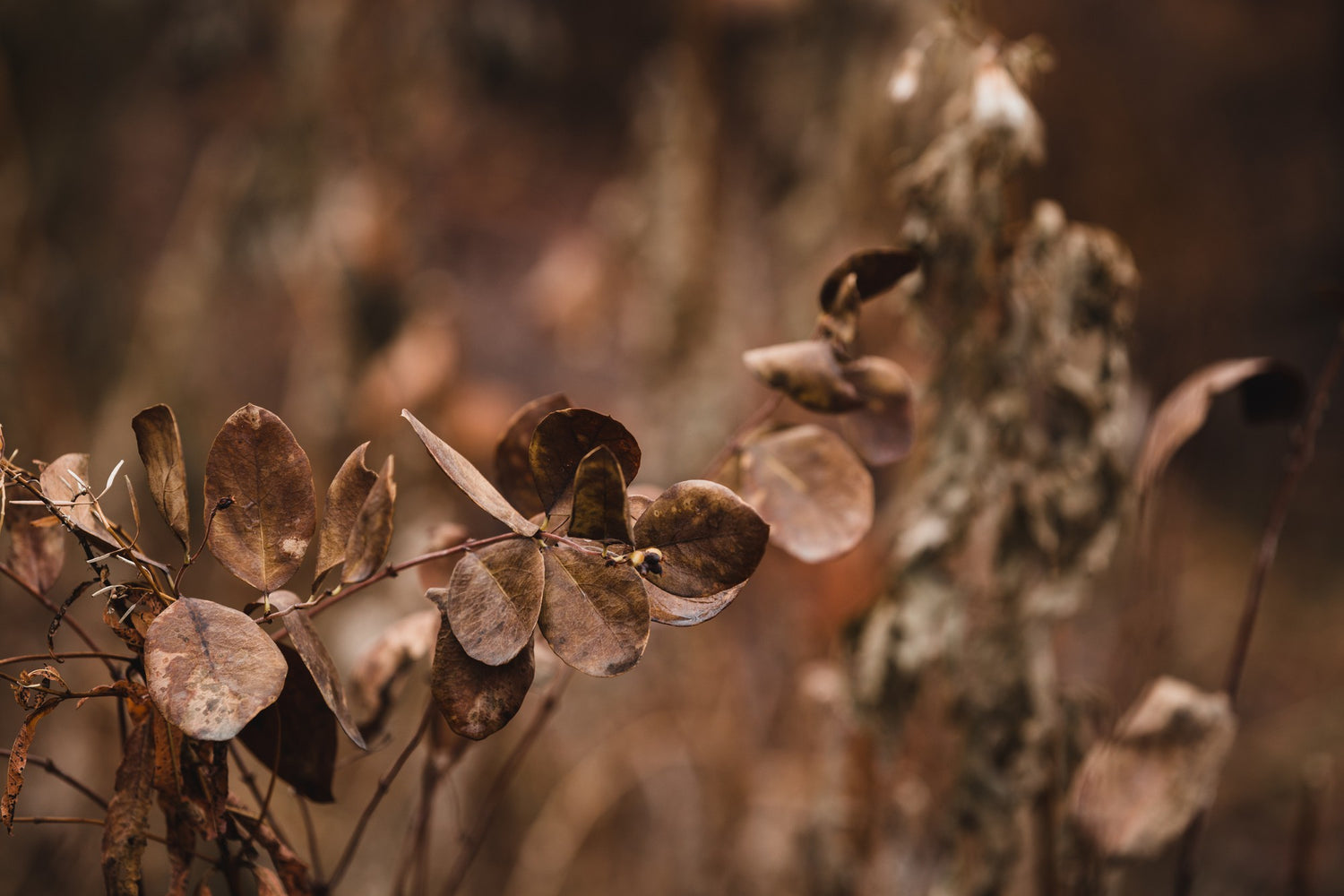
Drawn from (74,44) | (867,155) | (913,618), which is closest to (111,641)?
(913,618)

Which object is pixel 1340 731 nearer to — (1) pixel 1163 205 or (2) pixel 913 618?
Answer: (1) pixel 1163 205

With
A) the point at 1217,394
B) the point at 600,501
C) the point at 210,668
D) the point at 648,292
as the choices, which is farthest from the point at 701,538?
the point at 648,292

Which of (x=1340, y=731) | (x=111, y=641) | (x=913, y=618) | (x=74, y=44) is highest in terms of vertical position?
(x=74, y=44)

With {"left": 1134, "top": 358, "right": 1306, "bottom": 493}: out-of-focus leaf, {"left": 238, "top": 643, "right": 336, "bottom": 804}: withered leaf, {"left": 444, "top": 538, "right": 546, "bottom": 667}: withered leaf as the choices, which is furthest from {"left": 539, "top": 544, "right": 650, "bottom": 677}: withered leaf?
{"left": 1134, "top": 358, "right": 1306, "bottom": 493}: out-of-focus leaf

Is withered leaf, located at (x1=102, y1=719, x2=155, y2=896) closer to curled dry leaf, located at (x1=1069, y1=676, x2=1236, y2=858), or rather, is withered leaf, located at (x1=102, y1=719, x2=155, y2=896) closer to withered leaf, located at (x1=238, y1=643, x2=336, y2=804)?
withered leaf, located at (x1=238, y1=643, x2=336, y2=804)

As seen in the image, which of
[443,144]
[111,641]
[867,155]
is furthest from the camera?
[443,144]

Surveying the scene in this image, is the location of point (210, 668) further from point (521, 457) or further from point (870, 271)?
point (870, 271)
